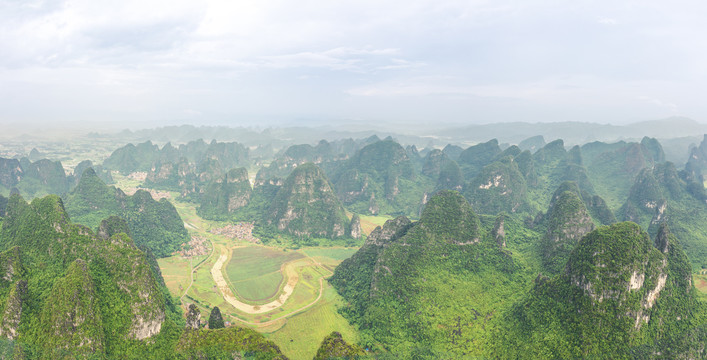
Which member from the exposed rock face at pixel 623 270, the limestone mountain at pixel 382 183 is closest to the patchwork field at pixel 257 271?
the limestone mountain at pixel 382 183

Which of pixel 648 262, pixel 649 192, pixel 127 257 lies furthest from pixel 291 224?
pixel 649 192

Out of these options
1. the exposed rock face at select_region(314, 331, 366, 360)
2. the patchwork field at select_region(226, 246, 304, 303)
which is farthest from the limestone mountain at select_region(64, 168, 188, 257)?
the exposed rock face at select_region(314, 331, 366, 360)

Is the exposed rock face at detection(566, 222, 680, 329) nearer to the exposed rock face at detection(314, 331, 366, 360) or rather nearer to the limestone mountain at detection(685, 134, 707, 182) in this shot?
the exposed rock face at detection(314, 331, 366, 360)

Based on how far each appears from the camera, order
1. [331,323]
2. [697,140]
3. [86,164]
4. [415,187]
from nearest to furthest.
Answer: [331,323] → [415,187] → [86,164] → [697,140]

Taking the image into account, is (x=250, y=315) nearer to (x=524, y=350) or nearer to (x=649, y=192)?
(x=524, y=350)

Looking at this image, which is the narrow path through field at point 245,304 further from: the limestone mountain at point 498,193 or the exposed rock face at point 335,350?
the limestone mountain at point 498,193
